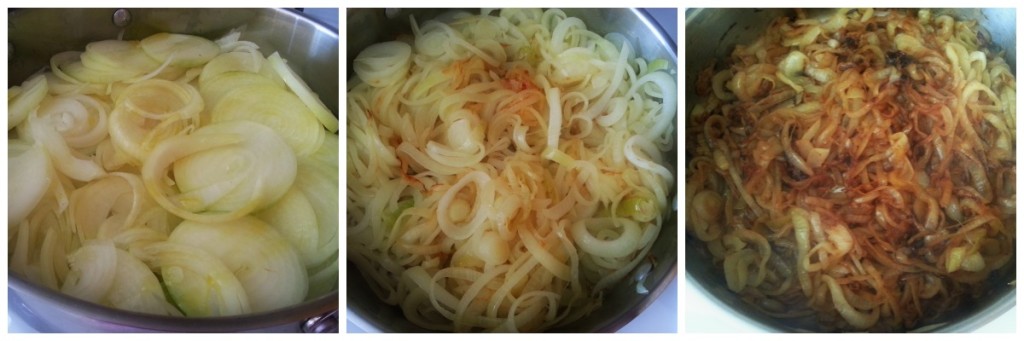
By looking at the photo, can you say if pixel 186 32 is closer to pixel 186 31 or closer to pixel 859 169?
pixel 186 31

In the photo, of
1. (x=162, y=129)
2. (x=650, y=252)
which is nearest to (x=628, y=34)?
(x=650, y=252)

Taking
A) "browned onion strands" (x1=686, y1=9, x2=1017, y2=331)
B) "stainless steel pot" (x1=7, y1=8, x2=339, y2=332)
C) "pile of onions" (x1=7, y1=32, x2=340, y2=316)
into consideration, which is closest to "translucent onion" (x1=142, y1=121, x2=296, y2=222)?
"pile of onions" (x1=7, y1=32, x2=340, y2=316)

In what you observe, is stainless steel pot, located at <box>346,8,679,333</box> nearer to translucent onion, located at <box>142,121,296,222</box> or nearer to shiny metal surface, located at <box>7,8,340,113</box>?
shiny metal surface, located at <box>7,8,340,113</box>

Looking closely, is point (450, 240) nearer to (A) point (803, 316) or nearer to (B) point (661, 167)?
(B) point (661, 167)

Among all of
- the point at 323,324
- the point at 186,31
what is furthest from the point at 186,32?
A: the point at 323,324

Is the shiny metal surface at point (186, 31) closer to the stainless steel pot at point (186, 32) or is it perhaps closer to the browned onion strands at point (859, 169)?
the stainless steel pot at point (186, 32)

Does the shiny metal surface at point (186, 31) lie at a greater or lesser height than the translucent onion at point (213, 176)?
greater

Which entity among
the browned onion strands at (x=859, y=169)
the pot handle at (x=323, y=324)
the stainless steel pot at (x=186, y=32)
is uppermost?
the stainless steel pot at (x=186, y=32)

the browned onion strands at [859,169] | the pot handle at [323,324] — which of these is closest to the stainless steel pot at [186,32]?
the pot handle at [323,324]
